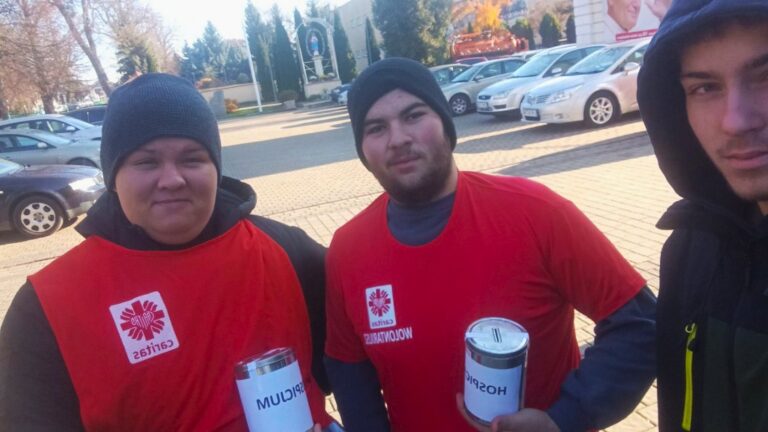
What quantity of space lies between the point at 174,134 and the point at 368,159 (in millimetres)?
691

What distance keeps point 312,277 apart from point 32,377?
3.06 ft

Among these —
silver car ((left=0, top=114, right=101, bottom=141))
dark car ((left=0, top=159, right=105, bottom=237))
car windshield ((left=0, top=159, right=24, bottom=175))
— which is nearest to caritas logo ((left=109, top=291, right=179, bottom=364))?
dark car ((left=0, top=159, right=105, bottom=237))

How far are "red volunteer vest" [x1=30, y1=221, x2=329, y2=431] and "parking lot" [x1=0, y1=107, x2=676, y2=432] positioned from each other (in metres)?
2.19

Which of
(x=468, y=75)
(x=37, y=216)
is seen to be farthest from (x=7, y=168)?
(x=468, y=75)

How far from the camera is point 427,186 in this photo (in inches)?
76.9

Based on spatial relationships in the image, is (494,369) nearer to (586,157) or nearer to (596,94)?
(586,157)

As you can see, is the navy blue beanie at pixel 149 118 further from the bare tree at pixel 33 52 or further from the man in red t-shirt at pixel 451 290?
the bare tree at pixel 33 52

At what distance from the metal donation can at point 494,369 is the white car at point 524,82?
13510 mm

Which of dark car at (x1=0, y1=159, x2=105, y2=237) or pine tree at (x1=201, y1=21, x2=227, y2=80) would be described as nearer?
dark car at (x1=0, y1=159, x2=105, y2=237)

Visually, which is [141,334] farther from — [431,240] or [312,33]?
[312,33]

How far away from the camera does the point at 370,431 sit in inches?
76.5

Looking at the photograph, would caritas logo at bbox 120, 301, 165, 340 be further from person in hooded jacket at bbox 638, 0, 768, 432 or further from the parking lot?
the parking lot

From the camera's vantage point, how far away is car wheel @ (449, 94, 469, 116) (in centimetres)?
1773

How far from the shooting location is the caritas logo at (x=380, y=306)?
1821 mm
